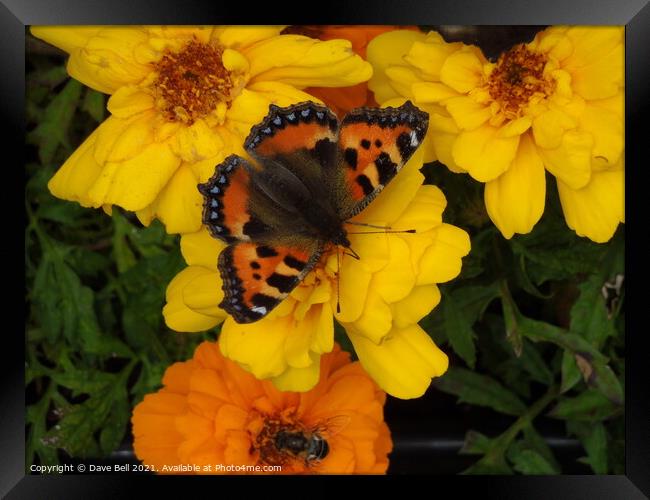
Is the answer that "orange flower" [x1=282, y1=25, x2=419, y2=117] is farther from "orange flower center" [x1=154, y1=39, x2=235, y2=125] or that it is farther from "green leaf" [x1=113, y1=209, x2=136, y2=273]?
"green leaf" [x1=113, y1=209, x2=136, y2=273]

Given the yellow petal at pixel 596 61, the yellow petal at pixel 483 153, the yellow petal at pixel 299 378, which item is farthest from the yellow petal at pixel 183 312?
the yellow petal at pixel 596 61

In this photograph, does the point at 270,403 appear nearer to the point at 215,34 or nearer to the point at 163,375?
the point at 163,375

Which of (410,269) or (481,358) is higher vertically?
(410,269)

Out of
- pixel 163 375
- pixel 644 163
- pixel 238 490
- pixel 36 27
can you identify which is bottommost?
pixel 238 490

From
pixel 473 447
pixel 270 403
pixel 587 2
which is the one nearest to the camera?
pixel 587 2

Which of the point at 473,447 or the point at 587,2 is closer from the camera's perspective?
the point at 587,2

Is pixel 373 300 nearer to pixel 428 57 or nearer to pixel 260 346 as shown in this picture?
pixel 260 346

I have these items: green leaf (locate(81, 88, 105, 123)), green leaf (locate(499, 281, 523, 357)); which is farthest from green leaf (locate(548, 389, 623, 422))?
green leaf (locate(81, 88, 105, 123))

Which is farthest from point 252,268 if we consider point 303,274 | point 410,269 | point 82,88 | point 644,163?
point 644,163
